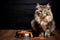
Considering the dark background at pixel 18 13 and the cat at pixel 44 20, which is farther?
the dark background at pixel 18 13

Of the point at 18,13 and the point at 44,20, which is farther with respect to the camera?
the point at 18,13

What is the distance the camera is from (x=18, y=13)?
3.46 metres

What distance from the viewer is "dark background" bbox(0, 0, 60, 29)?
3.44 meters

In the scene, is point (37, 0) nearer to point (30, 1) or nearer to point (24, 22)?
point (30, 1)

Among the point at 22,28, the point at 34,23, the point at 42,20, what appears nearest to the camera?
the point at 42,20

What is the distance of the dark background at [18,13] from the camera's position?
3.44 meters

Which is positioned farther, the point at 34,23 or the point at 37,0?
the point at 37,0

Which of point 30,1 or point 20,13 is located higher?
point 30,1

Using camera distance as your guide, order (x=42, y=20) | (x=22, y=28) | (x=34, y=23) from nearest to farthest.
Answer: (x=42, y=20)
(x=34, y=23)
(x=22, y=28)

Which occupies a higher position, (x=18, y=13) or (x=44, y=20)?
(x=18, y=13)

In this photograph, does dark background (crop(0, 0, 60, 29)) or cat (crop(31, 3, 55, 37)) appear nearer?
cat (crop(31, 3, 55, 37))

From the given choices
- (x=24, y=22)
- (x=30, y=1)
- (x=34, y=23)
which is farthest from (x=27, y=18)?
(x=34, y=23)

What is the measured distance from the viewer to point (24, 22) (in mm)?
3455

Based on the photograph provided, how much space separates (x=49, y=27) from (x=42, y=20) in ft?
0.52
